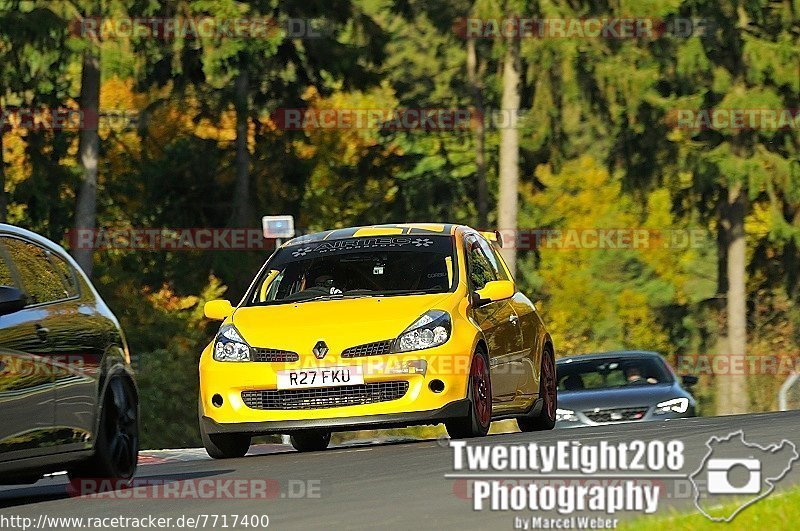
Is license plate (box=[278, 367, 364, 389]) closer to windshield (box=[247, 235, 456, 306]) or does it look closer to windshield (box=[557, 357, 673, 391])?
windshield (box=[247, 235, 456, 306])

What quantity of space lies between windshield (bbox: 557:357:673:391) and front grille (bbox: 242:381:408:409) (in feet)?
27.7

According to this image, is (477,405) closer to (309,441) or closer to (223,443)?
(223,443)

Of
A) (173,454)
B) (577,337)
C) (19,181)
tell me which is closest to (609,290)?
(577,337)

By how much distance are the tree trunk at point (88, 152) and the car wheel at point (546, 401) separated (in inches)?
795

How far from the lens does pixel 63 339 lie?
11.9 meters

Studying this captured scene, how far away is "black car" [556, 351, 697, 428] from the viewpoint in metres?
21.8

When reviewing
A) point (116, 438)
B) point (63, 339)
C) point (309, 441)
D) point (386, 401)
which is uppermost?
point (63, 339)

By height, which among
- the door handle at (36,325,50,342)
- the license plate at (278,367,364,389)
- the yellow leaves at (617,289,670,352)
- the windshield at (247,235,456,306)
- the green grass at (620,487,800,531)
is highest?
the door handle at (36,325,50,342)

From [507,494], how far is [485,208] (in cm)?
4190

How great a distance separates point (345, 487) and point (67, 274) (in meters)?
2.36

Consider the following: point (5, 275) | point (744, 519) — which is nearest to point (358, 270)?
point (5, 275)

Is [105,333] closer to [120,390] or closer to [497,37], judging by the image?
[120,390]

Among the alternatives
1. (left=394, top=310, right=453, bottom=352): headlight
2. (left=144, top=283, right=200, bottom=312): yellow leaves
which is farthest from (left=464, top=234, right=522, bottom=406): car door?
(left=144, top=283, right=200, bottom=312): yellow leaves

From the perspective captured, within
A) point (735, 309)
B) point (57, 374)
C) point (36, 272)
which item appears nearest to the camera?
point (57, 374)
